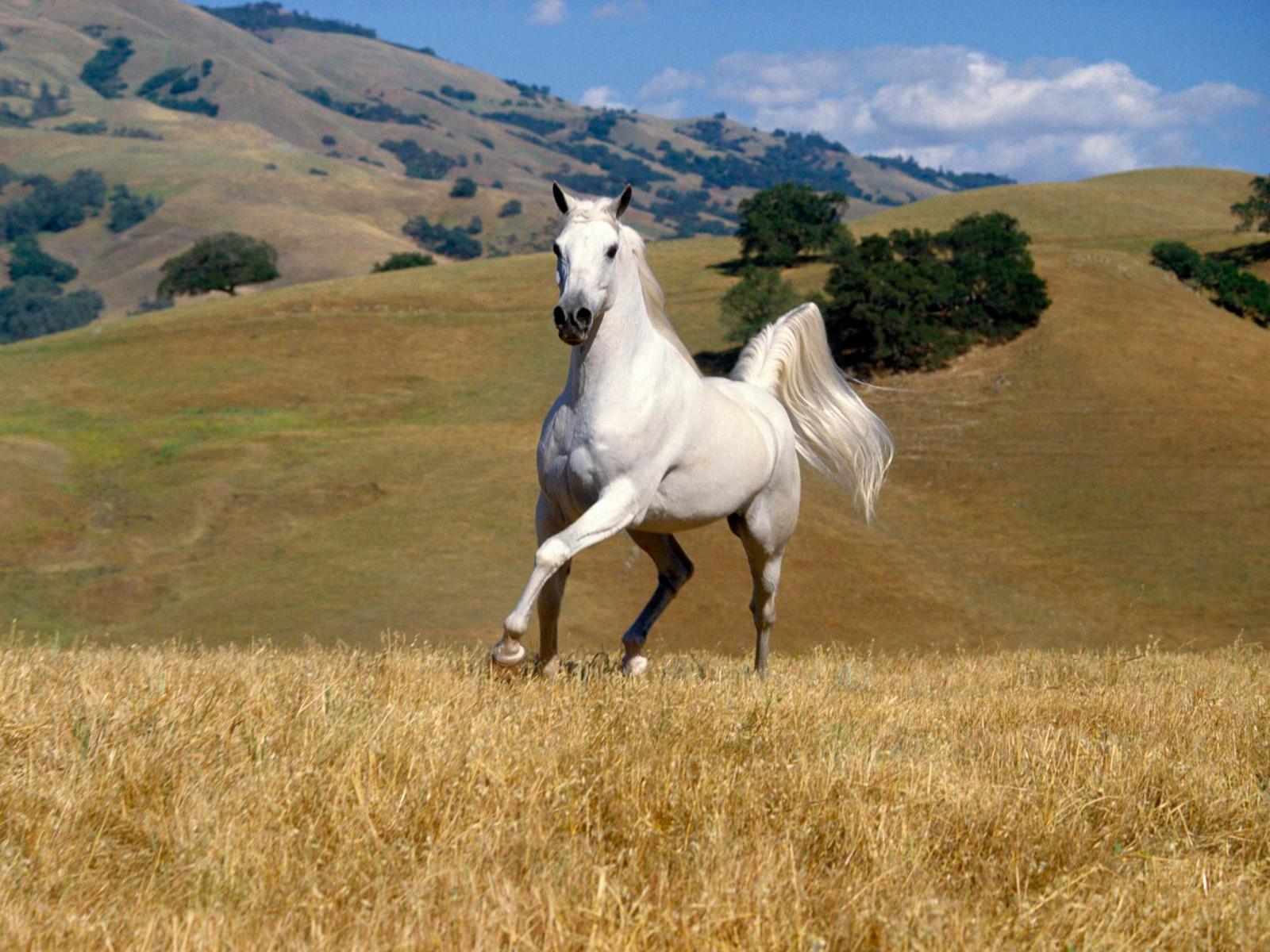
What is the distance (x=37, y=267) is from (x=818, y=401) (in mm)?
169831

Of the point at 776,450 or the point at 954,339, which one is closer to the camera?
the point at 776,450

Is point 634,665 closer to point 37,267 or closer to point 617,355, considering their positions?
point 617,355

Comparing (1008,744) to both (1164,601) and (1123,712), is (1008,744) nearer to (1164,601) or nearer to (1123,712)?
(1123,712)

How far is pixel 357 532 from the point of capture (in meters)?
27.7

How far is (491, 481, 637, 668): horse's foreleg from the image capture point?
5.98m

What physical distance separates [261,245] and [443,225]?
101 metres


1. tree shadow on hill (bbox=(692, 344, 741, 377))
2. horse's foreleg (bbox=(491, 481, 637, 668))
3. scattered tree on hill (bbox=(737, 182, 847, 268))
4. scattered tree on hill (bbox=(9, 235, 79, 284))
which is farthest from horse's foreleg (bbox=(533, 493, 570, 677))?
scattered tree on hill (bbox=(9, 235, 79, 284))

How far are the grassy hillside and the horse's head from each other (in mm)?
8962

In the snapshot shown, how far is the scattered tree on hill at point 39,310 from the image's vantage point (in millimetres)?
135750

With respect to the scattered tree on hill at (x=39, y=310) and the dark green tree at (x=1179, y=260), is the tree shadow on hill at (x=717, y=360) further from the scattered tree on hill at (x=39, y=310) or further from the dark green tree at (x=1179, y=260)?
the scattered tree on hill at (x=39, y=310)

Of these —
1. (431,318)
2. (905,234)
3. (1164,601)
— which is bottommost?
(1164,601)

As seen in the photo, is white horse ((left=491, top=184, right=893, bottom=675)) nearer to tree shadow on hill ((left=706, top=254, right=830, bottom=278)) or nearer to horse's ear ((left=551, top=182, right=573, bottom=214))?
horse's ear ((left=551, top=182, right=573, bottom=214))

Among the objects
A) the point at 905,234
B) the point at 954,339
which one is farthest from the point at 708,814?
the point at 905,234

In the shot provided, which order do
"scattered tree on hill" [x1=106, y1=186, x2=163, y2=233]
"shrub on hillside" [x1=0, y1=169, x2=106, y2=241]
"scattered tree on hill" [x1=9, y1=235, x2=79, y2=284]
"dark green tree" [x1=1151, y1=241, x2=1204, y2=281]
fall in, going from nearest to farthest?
"dark green tree" [x1=1151, y1=241, x2=1204, y2=281]
"scattered tree on hill" [x1=9, y1=235, x2=79, y2=284]
"scattered tree on hill" [x1=106, y1=186, x2=163, y2=233]
"shrub on hillside" [x1=0, y1=169, x2=106, y2=241]
